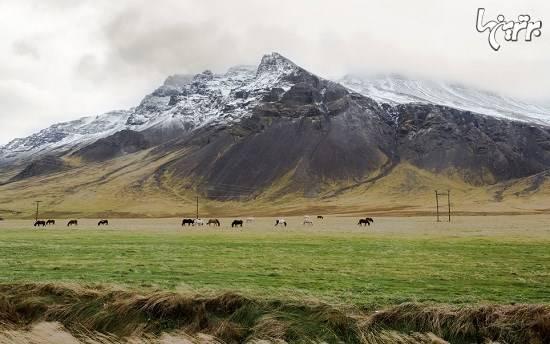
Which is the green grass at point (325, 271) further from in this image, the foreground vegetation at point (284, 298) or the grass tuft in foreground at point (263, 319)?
the grass tuft in foreground at point (263, 319)

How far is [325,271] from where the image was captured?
79.2 feet

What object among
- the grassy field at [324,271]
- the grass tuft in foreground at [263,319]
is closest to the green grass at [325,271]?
the grassy field at [324,271]

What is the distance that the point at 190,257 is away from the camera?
31.3 m

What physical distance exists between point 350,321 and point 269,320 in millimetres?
1761

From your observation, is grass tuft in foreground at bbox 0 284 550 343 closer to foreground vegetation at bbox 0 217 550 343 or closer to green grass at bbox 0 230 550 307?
foreground vegetation at bbox 0 217 550 343

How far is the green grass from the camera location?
683 inches

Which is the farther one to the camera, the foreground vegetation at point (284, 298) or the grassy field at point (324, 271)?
the grassy field at point (324, 271)

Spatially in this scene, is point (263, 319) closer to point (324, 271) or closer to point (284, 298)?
point (284, 298)

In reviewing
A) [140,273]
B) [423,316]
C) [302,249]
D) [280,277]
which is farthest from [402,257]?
[423,316]

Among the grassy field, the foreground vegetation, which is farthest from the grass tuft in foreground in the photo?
the grassy field

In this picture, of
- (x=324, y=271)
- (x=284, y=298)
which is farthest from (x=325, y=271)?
(x=284, y=298)

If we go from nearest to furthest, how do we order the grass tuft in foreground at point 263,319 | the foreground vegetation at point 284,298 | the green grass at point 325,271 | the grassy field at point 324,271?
1. the grass tuft in foreground at point 263,319
2. the foreground vegetation at point 284,298
3. the grassy field at point 324,271
4. the green grass at point 325,271

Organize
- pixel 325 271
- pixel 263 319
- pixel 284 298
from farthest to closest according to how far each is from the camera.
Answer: pixel 325 271, pixel 284 298, pixel 263 319

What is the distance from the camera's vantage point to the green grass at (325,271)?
17.3m
